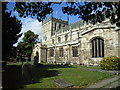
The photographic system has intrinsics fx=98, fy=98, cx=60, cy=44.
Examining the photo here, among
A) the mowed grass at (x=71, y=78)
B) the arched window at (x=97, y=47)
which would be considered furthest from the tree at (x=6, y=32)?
the arched window at (x=97, y=47)

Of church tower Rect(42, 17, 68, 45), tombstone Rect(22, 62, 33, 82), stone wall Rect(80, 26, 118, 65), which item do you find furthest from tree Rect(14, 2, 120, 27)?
church tower Rect(42, 17, 68, 45)

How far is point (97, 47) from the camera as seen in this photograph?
17.0 meters

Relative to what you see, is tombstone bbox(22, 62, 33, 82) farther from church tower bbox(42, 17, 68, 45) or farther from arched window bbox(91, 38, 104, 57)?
church tower bbox(42, 17, 68, 45)

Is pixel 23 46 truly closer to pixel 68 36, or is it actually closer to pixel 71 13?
pixel 68 36

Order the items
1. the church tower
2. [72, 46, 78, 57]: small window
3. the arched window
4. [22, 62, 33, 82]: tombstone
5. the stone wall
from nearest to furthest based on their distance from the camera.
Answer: [22, 62, 33, 82]: tombstone → the stone wall → the arched window → [72, 46, 78, 57]: small window → the church tower

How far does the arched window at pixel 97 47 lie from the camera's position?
1666 cm

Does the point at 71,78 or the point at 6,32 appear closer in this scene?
the point at 71,78

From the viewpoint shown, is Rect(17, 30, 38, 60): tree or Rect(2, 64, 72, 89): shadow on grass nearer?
Rect(2, 64, 72, 89): shadow on grass

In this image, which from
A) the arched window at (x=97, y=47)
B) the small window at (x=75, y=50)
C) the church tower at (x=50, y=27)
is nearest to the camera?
the arched window at (x=97, y=47)

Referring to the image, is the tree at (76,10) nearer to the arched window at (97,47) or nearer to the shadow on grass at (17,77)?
the shadow on grass at (17,77)

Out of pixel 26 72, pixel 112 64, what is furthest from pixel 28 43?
pixel 26 72

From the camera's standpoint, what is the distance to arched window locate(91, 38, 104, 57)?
16656mm

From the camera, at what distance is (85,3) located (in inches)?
203

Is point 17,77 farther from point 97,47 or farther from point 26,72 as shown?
point 97,47
